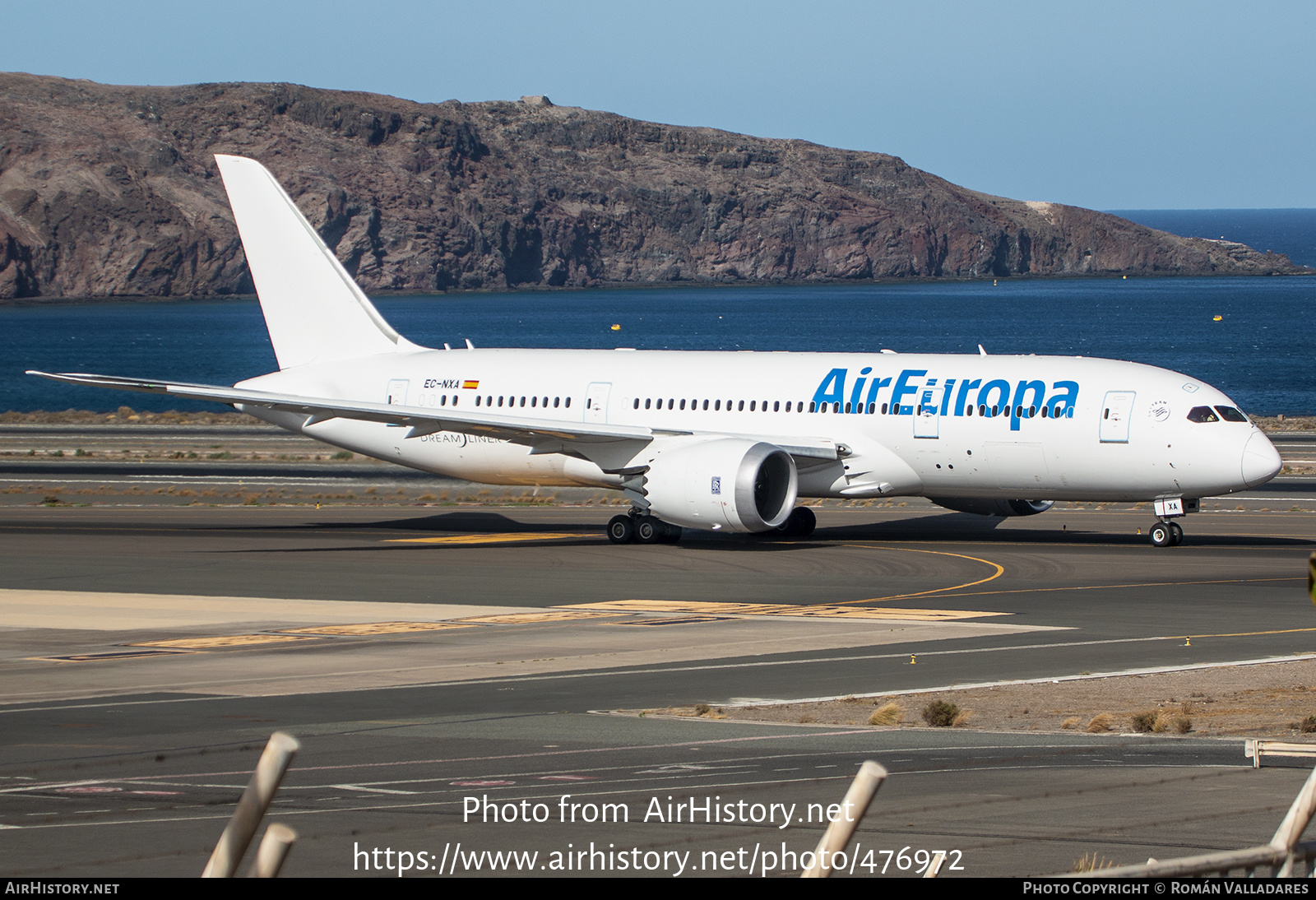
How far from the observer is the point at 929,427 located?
37.2 metres

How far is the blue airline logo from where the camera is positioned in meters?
36.5

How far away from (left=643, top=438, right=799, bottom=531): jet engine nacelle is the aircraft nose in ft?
30.8

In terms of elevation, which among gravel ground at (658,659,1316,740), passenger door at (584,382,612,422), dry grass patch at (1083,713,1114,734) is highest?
passenger door at (584,382,612,422)

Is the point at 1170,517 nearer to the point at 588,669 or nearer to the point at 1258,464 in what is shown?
the point at 1258,464

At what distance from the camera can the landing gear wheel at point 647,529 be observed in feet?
130

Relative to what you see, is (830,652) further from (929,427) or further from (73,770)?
(929,427)

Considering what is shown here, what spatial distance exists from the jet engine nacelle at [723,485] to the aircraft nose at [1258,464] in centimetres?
938

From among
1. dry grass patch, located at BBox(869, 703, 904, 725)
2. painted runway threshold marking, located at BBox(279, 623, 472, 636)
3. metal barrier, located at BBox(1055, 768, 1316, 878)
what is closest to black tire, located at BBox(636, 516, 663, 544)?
painted runway threshold marking, located at BBox(279, 623, 472, 636)

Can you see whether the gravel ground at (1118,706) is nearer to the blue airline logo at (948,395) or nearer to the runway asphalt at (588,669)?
the runway asphalt at (588,669)

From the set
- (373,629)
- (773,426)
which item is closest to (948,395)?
(773,426)

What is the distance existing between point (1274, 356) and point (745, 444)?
14232cm

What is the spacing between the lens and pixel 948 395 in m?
37.3

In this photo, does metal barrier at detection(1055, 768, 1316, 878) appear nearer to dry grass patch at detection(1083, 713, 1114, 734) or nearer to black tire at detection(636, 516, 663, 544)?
dry grass patch at detection(1083, 713, 1114, 734)
